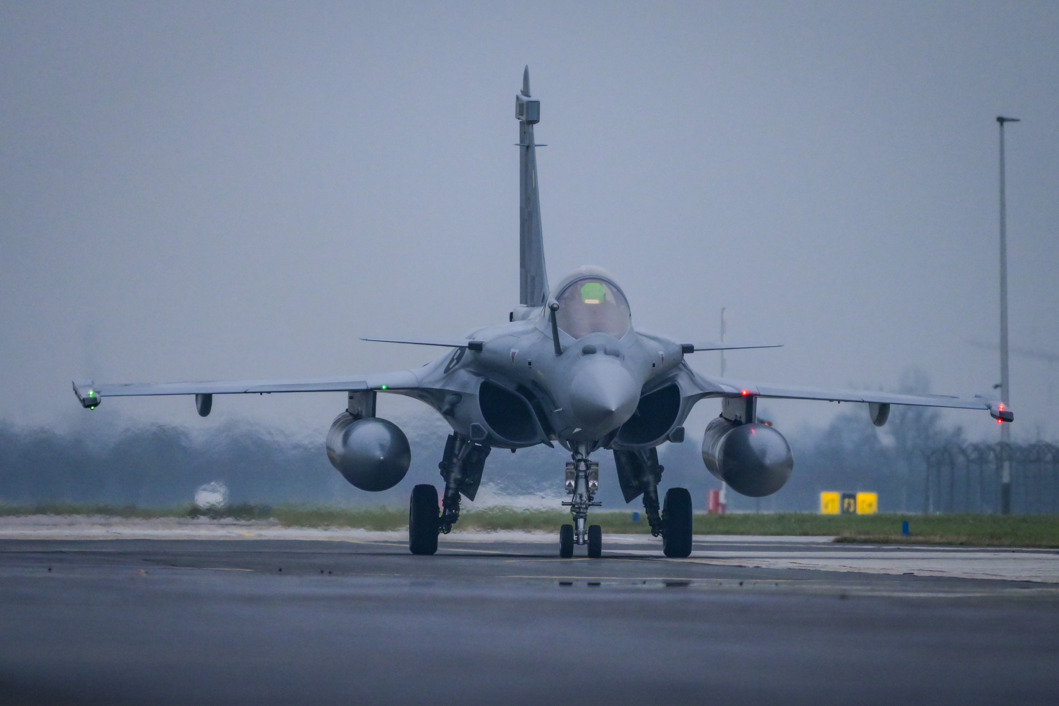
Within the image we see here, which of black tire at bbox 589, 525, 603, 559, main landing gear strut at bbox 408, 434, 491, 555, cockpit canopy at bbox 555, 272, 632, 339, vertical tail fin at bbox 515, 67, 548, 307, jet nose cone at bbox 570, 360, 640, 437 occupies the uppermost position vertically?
vertical tail fin at bbox 515, 67, 548, 307

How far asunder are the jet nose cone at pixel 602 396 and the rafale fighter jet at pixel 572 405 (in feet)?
0.06

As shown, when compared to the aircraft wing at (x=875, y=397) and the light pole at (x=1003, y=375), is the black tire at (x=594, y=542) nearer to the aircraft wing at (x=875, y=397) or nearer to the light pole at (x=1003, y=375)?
the aircraft wing at (x=875, y=397)

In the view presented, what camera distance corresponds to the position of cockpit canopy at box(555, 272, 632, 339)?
62.1 feet

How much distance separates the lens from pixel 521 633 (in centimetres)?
863

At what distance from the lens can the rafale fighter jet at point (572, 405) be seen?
61.8ft

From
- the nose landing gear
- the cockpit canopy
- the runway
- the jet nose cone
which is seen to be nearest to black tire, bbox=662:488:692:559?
the nose landing gear

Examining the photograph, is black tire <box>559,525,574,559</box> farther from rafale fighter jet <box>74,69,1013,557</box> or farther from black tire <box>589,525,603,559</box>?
black tire <box>589,525,603,559</box>

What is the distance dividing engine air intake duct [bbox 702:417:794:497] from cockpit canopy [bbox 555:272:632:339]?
8.67ft

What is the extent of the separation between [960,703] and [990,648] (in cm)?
198

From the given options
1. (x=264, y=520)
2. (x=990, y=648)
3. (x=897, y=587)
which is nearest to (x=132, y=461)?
(x=264, y=520)

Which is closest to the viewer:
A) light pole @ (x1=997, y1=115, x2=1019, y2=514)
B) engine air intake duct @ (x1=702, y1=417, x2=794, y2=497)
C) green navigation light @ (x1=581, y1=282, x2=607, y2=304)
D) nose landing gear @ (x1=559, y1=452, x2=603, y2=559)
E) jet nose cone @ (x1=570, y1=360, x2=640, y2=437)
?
jet nose cone @ (x1=570, y1=360, x2=640, y2=437)

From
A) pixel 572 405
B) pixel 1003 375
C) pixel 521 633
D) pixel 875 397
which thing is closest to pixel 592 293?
pixel 572 405

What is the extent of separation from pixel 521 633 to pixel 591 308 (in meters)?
10.6

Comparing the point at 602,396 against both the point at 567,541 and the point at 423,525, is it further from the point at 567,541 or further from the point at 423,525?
the point at 423,525
